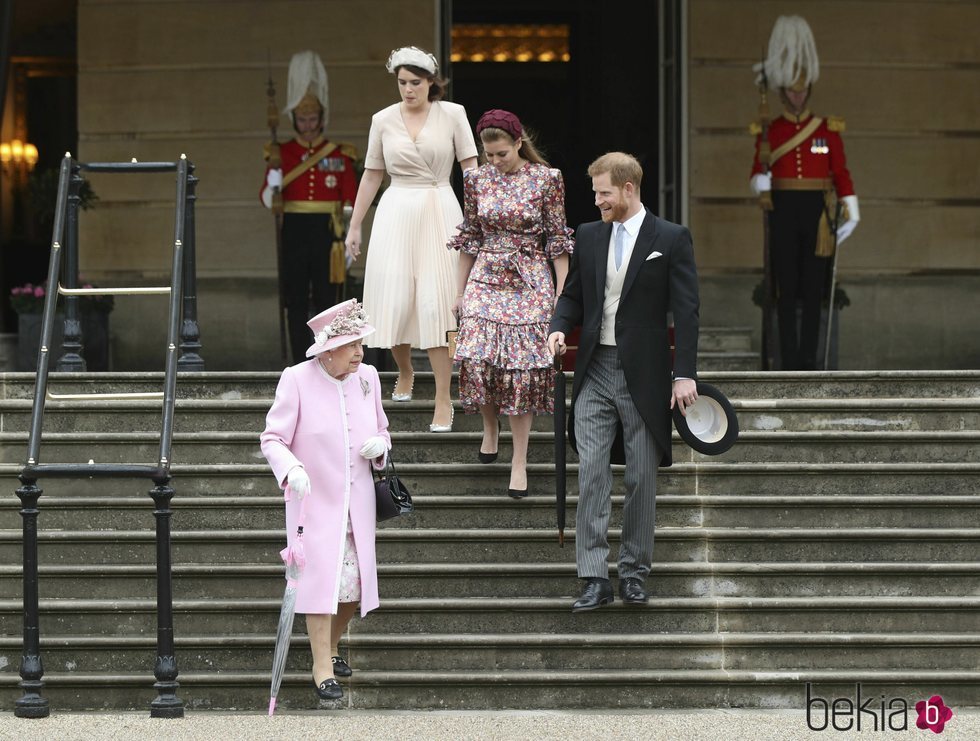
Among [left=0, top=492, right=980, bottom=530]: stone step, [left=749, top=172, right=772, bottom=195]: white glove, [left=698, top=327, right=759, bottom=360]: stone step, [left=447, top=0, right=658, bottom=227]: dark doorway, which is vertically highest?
[left=447, top=0, right=658, bottom=227]: dark doorway

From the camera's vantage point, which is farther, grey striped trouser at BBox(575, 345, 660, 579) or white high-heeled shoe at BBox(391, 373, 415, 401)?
white high-heeled shoe at BBox(391, 373, 415, 401)

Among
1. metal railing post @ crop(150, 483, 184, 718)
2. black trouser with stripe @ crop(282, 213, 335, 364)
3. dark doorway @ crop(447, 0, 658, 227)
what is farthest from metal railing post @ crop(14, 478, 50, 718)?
dark doorway @ crop(447, 0, 658, 227)

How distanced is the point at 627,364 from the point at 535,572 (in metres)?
1.03

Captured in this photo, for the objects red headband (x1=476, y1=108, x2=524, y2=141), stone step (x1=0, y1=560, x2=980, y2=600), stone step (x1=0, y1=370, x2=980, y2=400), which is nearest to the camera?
stone step (x1=0, y1=560, x2=980, y2=600)

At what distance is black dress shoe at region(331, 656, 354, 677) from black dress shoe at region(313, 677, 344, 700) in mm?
230

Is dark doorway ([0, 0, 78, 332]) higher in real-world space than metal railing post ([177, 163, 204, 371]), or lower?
higher

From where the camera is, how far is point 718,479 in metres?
8.26

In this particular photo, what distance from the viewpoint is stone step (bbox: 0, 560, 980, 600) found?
301 inches

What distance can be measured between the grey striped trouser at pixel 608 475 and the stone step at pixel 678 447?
1079 millimetres

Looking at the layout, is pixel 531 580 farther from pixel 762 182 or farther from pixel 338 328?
pixel 762 182

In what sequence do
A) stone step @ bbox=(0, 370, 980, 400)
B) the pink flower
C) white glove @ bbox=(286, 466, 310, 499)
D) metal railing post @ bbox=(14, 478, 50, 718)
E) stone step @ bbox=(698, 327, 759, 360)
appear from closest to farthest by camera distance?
white glove @ bbox=(286, 466, 310, 499), the pink flower, metal railing post @ bbox=(14, 478, 50, 718), stone step @ bbox=(0, 370, 980, 400), stone step @ bbox=(698, 327, 759, 360)

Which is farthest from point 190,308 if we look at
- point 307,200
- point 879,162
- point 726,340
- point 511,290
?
point 879,162

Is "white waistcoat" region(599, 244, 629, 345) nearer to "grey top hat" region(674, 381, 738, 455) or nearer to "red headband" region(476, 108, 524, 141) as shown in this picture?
"grey top hat" region(674, 381, 738, 455)

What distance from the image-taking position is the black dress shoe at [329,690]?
22.2 ft
